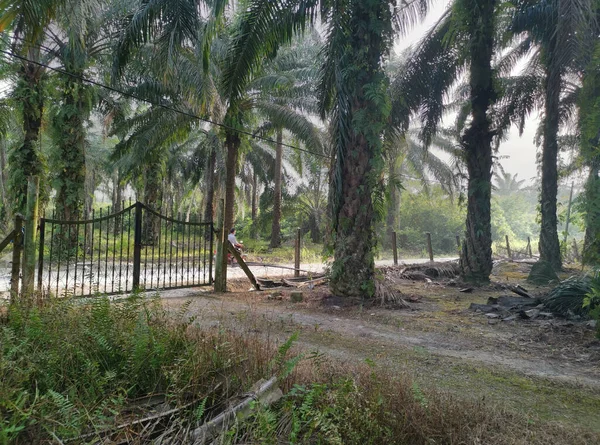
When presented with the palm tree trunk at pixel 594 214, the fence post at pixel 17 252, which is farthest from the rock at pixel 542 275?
the fence post at pixel 17 252

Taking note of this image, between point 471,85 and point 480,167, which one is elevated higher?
point 471,85

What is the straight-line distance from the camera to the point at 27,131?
38.2ft

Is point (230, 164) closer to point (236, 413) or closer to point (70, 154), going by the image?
point (70, 154)

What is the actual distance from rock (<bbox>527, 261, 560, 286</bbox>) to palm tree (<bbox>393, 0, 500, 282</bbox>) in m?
1.53

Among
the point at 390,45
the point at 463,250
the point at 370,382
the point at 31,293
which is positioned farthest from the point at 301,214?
the point at 370,382

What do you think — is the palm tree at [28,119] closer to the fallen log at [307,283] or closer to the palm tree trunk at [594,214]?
the fallen log at [307,283]

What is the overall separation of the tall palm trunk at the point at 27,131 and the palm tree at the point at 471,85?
393 inches

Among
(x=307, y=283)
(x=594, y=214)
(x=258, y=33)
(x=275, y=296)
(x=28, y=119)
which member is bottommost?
(x=275, y=296)

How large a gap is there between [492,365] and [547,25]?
11315mm

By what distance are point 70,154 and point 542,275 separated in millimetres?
14294

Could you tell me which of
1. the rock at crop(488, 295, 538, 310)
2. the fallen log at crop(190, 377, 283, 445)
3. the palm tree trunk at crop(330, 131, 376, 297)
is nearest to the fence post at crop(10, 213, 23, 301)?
the fallen log at crop(190, 377, 283, 445)

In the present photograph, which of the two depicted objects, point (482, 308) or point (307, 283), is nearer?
point (482, 308)

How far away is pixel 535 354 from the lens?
5.27 m

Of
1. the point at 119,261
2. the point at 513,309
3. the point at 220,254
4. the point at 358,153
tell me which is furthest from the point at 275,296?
the point at 119,261
